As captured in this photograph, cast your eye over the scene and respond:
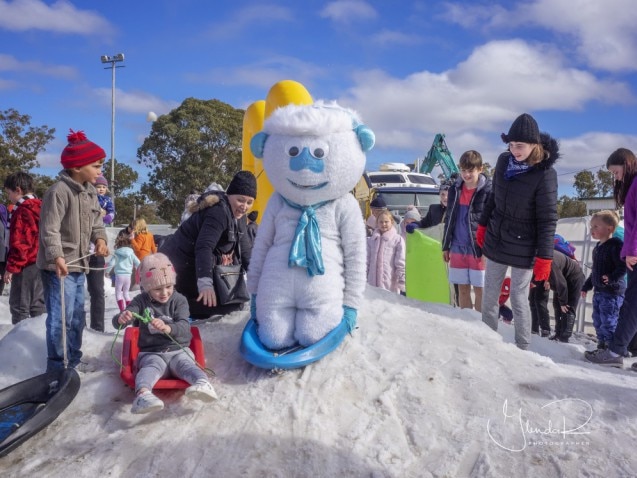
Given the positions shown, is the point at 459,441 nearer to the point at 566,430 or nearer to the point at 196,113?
the point at 566,430

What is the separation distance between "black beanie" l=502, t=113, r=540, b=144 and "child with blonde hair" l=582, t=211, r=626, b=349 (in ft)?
6.32

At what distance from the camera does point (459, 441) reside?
2467 millimetres

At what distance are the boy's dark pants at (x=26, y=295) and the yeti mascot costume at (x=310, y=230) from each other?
2.91 metres

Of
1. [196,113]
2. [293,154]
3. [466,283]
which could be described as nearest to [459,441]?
[293,154]

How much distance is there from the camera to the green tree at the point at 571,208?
27984 mm

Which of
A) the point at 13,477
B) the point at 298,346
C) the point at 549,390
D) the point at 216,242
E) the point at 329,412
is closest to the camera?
the point at 13,477

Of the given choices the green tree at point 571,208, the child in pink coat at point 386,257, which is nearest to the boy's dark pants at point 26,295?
the child in pink coat at point 386,257

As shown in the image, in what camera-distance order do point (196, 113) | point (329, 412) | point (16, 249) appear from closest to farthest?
1. point (329, 412)
2. point (16, 249)
3. point (196, 113)

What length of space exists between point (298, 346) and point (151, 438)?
1041mm

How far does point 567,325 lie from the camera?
6.11 m

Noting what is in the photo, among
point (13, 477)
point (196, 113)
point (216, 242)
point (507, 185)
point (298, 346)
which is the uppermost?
point (196, 113)

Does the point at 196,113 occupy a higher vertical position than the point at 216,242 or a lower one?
higher

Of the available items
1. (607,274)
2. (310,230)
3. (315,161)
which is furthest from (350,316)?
(607,274)

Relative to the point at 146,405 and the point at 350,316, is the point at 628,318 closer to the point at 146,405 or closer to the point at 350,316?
the point at 350,316
